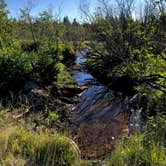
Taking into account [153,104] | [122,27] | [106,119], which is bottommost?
[106,119]

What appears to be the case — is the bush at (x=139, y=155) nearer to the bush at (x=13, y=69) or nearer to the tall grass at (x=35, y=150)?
the tall grass at (x=35, y=150)

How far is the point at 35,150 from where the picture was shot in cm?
505

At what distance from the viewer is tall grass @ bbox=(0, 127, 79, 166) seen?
4.74 meters

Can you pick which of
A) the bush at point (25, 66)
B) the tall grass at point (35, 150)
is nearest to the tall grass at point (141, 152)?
the tall grass at point (35, 150)

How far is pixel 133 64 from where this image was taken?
46.9ft

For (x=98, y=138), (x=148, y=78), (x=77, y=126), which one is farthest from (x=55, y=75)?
(x=98, y=138)

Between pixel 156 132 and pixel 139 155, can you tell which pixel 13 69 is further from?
pixel 139 155

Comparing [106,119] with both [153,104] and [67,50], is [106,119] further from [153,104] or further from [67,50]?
[67,50]

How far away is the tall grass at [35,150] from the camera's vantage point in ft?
15.6

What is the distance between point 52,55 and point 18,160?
13581mm

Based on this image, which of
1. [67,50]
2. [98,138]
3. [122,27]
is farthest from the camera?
[67,50]

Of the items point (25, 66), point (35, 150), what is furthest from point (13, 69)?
point (35, 150)

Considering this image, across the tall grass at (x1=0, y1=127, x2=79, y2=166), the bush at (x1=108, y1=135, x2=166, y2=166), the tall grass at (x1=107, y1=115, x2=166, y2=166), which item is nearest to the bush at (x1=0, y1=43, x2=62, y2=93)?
the tall grass at (x1=0, y1=127, x2=79, y2=166)

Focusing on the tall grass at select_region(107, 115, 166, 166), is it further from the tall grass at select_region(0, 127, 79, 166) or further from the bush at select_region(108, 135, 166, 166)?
the tall grass at select_region(0, 127, 79, 166)
